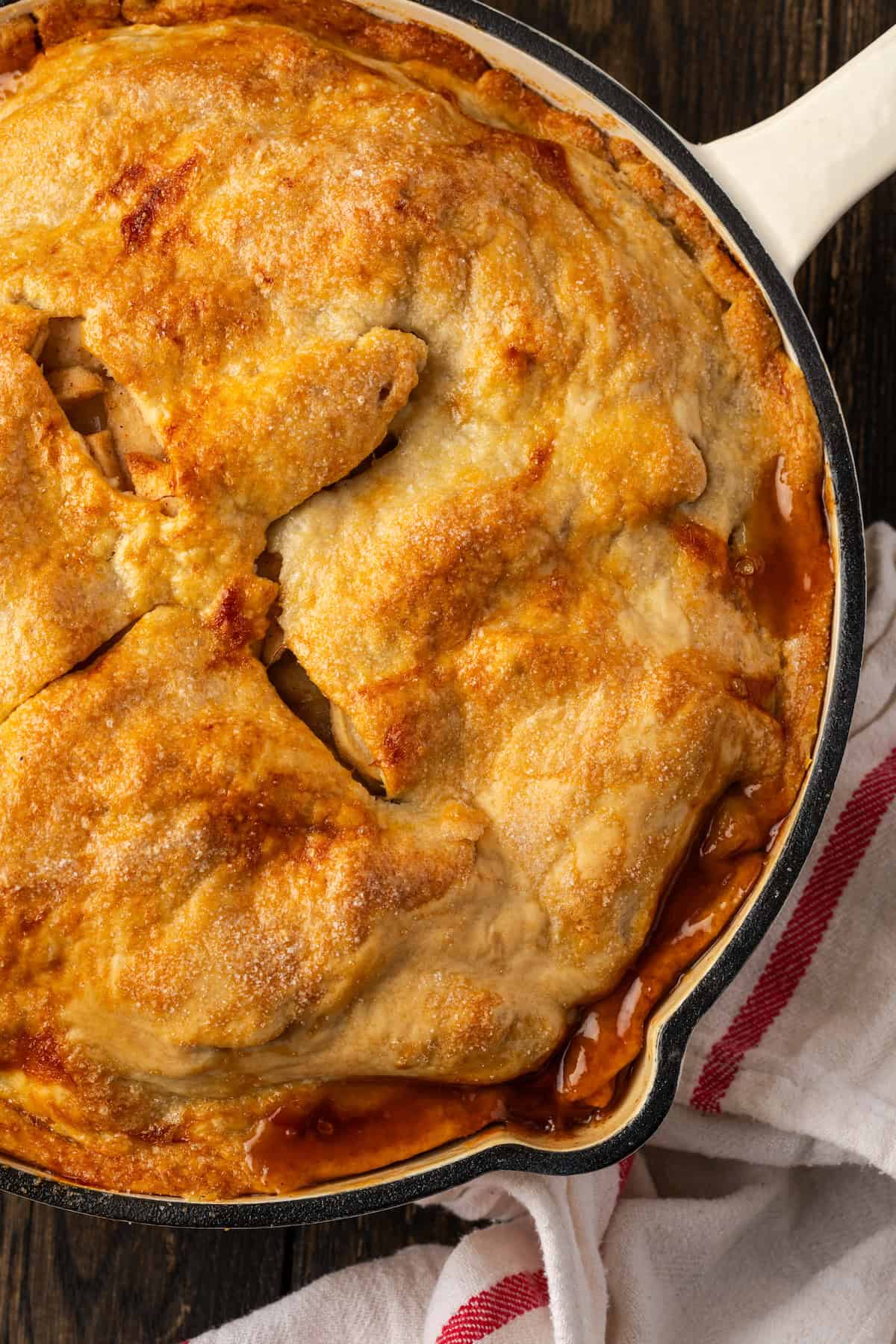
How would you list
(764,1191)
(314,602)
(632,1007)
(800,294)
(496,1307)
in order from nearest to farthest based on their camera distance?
(314,602) → (632,1007) → (496,1307) → (764,1191) → (800,294)

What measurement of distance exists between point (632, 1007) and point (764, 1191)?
815 mm

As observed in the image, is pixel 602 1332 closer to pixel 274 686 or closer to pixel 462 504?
pixel 274 686

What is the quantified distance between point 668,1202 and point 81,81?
2261 mm

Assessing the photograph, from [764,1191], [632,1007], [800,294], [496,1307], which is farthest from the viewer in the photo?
[800,294]

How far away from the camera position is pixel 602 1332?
7.75 ft

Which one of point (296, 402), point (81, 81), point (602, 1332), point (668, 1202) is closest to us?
point (296, 402)

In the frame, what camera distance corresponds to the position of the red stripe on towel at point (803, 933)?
8.12 ft

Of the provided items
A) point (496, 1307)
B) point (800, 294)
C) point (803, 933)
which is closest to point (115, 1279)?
point (496, 1307)

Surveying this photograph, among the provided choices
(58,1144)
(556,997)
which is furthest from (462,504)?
(58,1144)

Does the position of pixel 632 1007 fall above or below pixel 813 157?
below

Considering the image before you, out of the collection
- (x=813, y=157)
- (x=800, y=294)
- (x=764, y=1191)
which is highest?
(x=813, y=157)

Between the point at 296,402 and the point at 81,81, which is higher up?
A: the point at 81,81

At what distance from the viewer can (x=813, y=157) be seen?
6.73 ft

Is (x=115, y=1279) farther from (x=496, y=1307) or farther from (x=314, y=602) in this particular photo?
(x=314, y=602)
